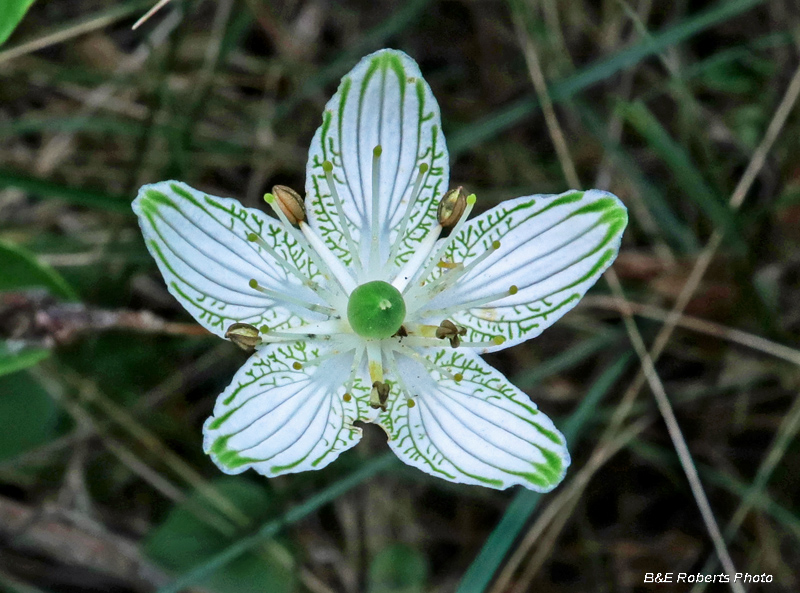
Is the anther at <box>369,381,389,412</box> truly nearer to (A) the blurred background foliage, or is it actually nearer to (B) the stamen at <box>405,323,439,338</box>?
(B) the stamen at <box>405,323,439,338</box>

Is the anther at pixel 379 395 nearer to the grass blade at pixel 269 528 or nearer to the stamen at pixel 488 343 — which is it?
the stamen at pixel 488 343

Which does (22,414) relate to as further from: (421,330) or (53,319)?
(421,330)

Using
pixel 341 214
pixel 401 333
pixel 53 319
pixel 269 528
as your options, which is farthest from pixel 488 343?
pixel 53 319

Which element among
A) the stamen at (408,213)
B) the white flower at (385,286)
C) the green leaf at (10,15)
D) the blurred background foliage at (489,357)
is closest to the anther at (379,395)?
the white flower at (385,286)

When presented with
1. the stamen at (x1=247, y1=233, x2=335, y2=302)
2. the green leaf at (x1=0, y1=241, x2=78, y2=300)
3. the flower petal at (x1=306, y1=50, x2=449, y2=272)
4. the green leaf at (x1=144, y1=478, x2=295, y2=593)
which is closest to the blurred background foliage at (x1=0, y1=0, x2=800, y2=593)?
the green leaf at (x1=144, y1=478, x2=295, y2=593)

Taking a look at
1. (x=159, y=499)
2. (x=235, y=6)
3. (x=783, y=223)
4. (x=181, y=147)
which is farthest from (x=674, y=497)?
(x=235, y=6)

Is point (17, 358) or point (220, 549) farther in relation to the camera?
point (220, 549)

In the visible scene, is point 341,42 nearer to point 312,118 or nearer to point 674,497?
point 312,118
